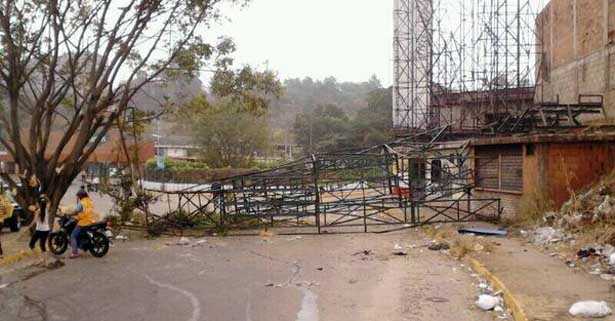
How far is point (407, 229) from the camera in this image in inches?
717

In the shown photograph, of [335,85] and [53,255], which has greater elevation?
[335,85]

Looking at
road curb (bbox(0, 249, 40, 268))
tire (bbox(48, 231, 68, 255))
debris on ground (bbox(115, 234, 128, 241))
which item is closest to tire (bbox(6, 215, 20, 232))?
debris on ground (bbox(115, 234, 128, 241))

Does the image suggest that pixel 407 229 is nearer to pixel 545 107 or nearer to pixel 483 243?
pixel 483 243

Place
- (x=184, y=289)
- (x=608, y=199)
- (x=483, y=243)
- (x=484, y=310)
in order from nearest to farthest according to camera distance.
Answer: (x=484, y=310)
(x=184, y=289)
(x=608, y=199)
(x=483, y=243)

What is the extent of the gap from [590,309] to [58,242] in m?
11.3

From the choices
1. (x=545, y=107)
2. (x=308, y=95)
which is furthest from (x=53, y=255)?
(x=308, y=95)

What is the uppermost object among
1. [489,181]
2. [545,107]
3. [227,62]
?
[227,62]

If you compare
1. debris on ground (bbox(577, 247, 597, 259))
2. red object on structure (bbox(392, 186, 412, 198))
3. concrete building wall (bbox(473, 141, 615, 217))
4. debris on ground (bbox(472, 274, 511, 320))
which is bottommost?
debris on ground (bbox(472, 274, 511, 320))

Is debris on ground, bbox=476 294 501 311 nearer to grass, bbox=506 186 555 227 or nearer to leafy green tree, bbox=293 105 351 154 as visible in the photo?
grass, bbox=506 186 555 227

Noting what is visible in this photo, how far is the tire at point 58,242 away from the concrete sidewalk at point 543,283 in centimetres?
925

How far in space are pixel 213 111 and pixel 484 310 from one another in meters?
14.1

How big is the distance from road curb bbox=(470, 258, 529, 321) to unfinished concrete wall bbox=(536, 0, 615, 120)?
11493mm

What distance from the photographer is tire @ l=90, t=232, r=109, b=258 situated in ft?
45.3

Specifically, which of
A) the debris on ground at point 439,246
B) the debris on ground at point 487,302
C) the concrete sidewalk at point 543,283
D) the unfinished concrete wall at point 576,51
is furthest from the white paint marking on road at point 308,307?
the unfinished concrete wall at point 576,51
